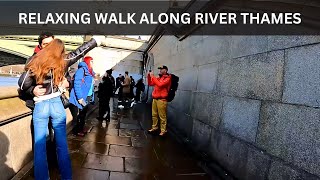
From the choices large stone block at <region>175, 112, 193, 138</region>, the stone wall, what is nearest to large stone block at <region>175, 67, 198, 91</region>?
the stone wall

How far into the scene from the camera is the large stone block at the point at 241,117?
348 centimetres

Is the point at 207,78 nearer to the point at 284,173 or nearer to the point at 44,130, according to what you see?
the point at 284,173

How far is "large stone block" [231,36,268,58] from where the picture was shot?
11.5 ft

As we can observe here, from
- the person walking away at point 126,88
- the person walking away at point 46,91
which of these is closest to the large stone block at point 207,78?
the person walking away at point 46,91

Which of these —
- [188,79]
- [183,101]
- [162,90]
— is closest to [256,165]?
[162,90]

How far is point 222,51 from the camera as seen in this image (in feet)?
16.0

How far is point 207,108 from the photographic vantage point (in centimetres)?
529

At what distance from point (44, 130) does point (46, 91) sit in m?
0.41

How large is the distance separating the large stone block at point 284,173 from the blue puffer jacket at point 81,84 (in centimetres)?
287

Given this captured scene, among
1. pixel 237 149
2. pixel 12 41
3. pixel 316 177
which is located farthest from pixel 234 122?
pixel 12 41

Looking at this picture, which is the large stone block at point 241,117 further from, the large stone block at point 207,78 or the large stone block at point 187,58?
the large stone block at point 187,58

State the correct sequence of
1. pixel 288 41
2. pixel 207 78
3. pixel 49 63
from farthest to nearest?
pixel 207 78
pixel 288 41
pixel 49 63

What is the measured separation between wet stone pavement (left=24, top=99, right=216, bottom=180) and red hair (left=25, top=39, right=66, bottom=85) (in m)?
1.44

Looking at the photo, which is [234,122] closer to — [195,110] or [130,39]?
[195,110]
